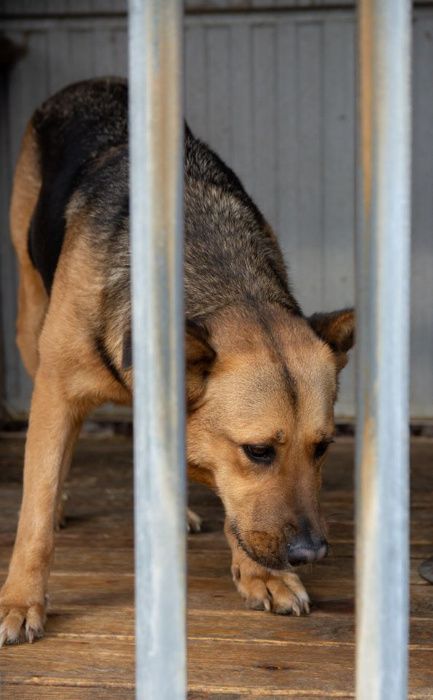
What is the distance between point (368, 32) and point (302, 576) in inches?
101

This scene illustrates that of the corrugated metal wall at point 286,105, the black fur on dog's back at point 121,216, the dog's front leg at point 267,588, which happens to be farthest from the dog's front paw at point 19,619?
the corrugated metal wall at point 286,105

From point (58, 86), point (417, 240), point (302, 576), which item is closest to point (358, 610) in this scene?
point (302, 576)

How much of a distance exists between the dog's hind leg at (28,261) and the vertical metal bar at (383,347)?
3197 millimetres

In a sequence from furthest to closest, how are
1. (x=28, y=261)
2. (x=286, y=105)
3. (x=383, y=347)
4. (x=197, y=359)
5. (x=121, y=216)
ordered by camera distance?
(x=286, y=105), (x=28, y=261), (x=121, y=216), (x=197, y=359), (x=383, y=347)

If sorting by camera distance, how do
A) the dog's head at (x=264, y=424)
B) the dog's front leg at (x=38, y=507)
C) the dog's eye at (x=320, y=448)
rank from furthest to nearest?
the dog's front leg at (x=38, y=507) < the dog's eye at (x=320, y=448) < the dog's head at (x=264, y=424)

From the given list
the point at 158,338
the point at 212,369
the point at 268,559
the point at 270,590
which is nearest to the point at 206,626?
the point at 270,590

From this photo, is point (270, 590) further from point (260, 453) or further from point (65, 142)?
point (65, 142)

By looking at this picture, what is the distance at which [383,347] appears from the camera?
1.62m

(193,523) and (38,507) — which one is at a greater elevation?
(38,507)

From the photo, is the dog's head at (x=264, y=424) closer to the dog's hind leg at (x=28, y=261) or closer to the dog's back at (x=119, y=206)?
the dog's back at (x=119, y=206)

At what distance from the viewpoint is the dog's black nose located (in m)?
2.88

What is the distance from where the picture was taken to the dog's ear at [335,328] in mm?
3254

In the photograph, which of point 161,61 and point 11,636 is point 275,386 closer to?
point 11,636

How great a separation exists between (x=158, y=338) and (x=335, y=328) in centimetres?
168
